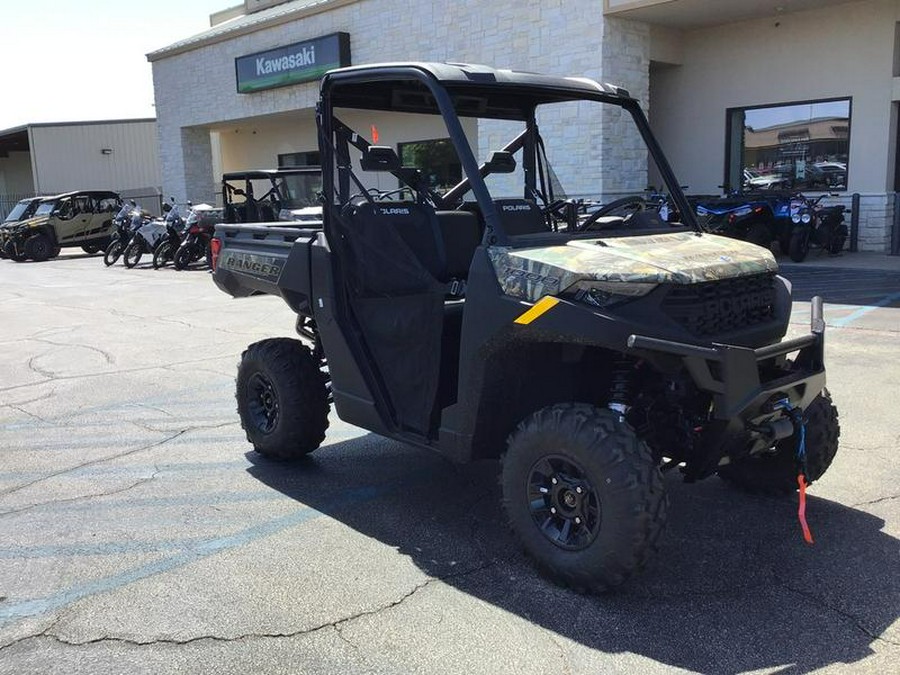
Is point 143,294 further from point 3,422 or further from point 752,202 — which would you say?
point 752,202

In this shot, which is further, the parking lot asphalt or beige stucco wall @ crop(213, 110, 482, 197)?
beige stucco wall @ crop(213, 110, 482, 197)

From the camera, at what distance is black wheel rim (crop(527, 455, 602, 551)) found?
3.37 metres

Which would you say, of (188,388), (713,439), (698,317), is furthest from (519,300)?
(188,388)

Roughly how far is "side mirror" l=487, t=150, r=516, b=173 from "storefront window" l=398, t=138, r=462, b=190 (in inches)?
7.5

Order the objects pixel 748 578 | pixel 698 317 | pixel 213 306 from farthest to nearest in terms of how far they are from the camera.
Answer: pixel 213 306, pixel 748 578, pixel 698 317

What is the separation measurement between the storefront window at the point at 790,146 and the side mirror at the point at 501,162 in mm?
12781

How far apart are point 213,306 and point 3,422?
20.0 feet

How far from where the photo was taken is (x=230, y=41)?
24.1 meters

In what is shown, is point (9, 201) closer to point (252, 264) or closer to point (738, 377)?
point (252, 264)

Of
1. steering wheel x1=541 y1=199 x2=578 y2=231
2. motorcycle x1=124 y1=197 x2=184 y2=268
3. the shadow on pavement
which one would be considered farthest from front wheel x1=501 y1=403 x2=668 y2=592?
motorcycle x1=124 y1=197 x2=184 y2=268

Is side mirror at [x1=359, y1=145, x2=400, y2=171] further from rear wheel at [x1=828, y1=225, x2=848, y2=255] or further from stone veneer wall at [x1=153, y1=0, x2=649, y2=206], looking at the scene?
rear wheel at [x1=828, y1=225, x2=848, y2=255]

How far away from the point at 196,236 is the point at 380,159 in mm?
15738

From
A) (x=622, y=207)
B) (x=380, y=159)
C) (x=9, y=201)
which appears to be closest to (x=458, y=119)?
(x=380, y=159)

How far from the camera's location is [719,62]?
54.5ft
